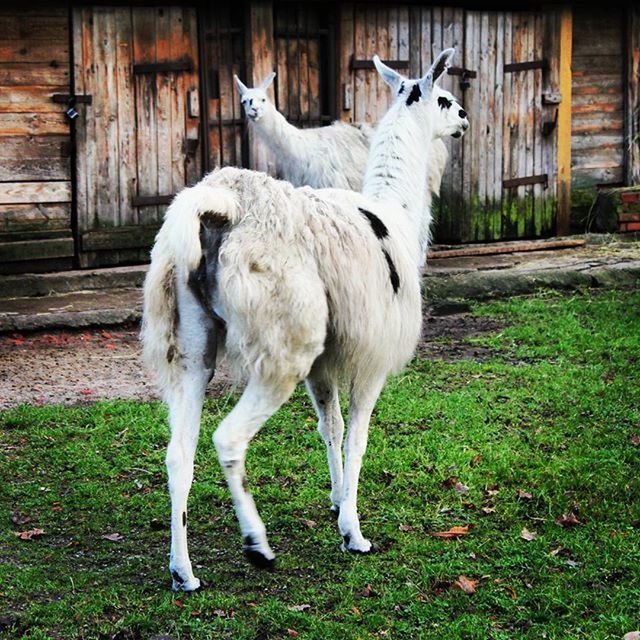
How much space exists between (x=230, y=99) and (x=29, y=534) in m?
7.42

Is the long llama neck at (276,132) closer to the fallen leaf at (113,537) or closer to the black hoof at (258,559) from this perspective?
the fallen leaf at (113,537)

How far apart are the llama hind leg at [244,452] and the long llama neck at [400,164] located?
5.35 ft

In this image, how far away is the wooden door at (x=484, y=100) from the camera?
12.6 m

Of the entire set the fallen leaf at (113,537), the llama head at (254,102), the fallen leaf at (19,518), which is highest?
the llama head at (254,102)

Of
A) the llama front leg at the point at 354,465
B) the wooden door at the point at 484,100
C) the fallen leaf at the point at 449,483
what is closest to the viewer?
the llama front leg at the point at 354,465

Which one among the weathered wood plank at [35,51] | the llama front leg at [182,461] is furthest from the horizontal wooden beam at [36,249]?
the llama front leg at [182,461]

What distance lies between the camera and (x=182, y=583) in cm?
471

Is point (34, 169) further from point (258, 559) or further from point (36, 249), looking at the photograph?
point (258, 559)

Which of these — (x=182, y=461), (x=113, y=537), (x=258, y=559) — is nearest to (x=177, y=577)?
(x=258, y=559)

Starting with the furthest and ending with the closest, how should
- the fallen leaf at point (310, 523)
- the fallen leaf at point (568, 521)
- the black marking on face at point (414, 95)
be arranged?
the black marking on face at point (414, 95), the fallen leaf at point (310, 523), the fallen leaf at point (568, 521)

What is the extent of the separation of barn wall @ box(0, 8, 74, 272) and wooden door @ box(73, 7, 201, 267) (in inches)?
6.4

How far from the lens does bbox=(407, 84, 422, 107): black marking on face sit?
21.9 feet

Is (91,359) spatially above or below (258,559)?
above

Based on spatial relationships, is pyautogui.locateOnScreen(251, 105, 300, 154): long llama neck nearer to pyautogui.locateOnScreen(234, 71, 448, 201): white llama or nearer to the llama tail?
pyautogui.locateOnScreen(234, 71, 448, 201): white llama
